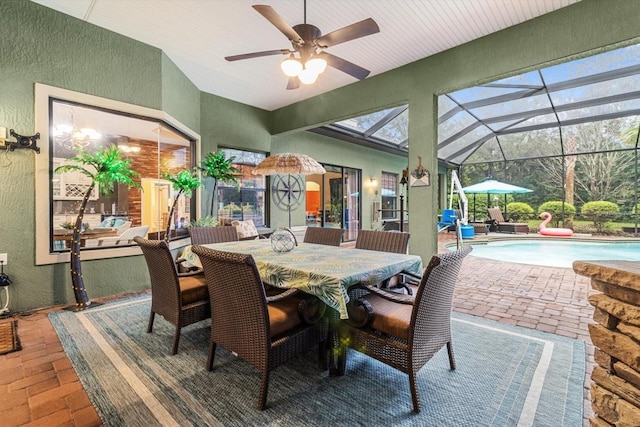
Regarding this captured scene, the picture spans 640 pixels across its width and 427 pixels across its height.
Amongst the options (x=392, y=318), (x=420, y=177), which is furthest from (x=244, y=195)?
(x=392, y=318)

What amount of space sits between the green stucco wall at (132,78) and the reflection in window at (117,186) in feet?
0.80

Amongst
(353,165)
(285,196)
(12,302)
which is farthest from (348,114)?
(12,302)

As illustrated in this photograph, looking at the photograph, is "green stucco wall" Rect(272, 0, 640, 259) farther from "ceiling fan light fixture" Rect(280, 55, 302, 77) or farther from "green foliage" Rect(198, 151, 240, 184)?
"ceiling fan light fixture" Rect(280, 55, 302, 77)

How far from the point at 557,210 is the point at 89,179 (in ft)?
49.2

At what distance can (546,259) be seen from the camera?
7.17 meters

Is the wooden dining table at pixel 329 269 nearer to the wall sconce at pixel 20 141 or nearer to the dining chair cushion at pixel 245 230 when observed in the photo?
the dining chair cushion at pixel 245 230

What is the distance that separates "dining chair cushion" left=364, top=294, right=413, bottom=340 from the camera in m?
1.82

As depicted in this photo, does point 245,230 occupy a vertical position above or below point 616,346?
above

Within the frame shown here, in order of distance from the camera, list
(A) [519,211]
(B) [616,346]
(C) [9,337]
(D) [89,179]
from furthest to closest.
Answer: (A) [519,211], (D) [89,179], (C) [9,337], (B) [616,346]

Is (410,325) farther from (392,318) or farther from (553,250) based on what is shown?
(553,250)

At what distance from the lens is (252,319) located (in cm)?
182

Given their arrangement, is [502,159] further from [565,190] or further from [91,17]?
[91,17]

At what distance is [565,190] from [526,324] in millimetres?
11966

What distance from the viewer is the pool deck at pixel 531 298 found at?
9.80 ft
